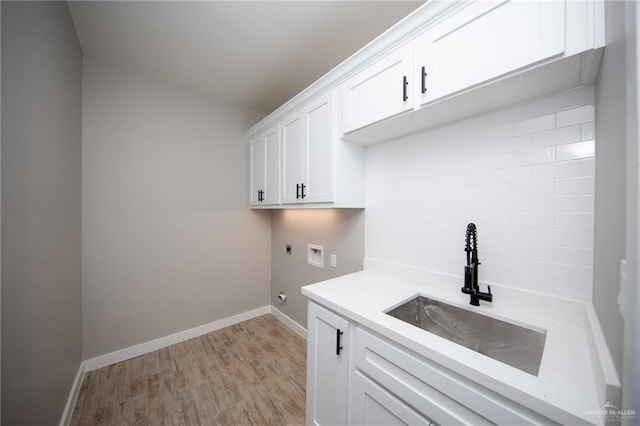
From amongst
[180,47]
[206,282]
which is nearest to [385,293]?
[206,282]

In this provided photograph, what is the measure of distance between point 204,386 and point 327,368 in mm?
1210

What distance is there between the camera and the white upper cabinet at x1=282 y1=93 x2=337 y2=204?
66.4 inches

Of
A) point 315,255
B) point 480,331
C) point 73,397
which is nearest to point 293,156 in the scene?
point 315,255

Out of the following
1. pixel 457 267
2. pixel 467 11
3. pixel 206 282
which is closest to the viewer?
pixel 467 11

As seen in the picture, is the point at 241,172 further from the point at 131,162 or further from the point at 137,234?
the point at 137,234

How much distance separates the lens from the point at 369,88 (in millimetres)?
1413

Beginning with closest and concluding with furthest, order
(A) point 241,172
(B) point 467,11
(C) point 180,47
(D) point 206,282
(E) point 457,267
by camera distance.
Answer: (B) point 467,11
(E) point 457,267
(C) point 180,47
(D) point 206,282
(A) point 241,172

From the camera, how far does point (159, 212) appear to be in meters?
2.31

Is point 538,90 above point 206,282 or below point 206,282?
above

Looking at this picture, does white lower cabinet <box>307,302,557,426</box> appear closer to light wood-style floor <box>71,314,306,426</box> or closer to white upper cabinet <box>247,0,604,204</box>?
light wood-style floor <box>71,314,306,426</box>

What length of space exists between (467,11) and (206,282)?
9.98 ft

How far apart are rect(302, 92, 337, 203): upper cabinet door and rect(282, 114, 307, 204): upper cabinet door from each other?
0.25 feet

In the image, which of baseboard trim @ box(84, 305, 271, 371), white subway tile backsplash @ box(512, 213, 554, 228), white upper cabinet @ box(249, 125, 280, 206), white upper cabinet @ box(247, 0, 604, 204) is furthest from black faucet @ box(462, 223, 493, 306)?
baseboard trim @ box(84, 305, 271, 371)

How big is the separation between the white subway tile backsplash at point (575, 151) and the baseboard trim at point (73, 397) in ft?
10.4
